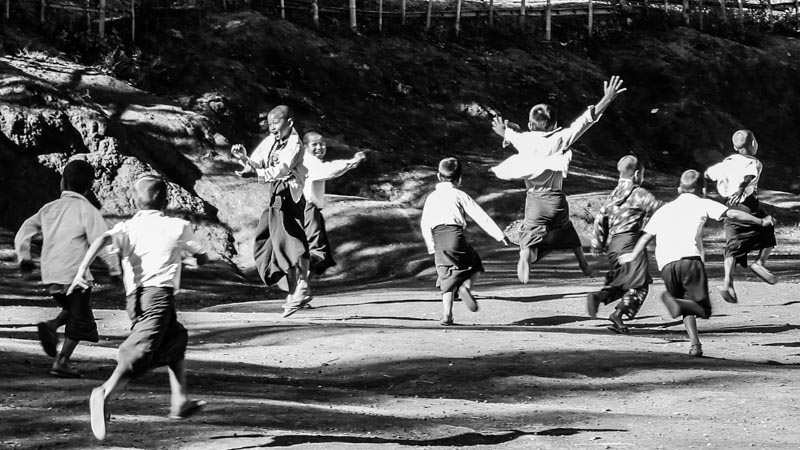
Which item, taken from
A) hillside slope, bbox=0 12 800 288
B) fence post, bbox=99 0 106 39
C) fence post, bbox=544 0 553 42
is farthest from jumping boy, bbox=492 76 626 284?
fence post, bbox=544 0 553 42

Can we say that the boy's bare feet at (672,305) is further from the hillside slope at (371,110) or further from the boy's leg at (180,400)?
the hillside slope at (371,110)

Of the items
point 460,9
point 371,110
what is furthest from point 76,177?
point 460,9

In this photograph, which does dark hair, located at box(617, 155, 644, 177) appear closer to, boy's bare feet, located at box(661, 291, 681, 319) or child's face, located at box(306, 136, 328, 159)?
boy's bare feet, located at box(661, 291, 681, 319)

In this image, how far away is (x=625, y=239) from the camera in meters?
12.7

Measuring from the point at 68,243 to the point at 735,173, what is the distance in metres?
7.77

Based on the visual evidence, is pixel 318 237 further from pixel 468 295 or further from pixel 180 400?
pixel 180 400

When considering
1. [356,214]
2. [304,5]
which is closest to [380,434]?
[356,214]

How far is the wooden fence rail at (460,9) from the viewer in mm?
28109

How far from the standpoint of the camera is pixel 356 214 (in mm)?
22375

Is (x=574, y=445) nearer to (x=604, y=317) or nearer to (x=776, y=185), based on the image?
(x=604, y=317)

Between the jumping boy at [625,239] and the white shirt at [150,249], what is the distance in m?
5.35

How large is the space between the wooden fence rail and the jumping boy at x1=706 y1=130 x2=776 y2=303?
1731 centimetres

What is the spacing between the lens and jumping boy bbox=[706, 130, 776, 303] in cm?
1405

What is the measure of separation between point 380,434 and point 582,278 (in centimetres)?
1021
